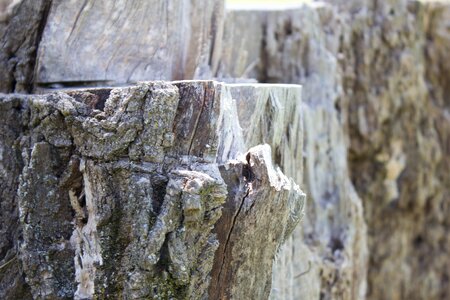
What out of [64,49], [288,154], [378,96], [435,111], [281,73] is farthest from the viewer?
[435,111]

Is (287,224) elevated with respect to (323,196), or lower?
lower

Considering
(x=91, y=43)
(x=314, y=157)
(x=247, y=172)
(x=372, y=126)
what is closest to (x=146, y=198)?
(x=247, y=172)

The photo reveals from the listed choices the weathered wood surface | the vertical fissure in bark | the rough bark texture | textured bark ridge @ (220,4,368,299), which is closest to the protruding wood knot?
textured bark ridge @ (220,4,368,299)

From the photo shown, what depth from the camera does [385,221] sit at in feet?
22.0

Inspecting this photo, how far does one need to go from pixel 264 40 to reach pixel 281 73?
0.38m

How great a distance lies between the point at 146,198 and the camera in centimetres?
262

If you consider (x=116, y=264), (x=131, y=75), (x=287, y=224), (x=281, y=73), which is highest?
(x=281, y=73)

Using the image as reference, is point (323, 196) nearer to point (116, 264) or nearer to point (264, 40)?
point (264, 40)

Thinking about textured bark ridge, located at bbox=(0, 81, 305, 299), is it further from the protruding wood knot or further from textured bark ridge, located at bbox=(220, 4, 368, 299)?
textured bark ridge, located at bbox=(220, 4, 368, 299)

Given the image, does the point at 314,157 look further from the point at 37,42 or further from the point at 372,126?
the point at 37,42

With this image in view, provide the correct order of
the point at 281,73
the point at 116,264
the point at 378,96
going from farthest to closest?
the point at 378,96, the point at 281,73, the point at 116,264

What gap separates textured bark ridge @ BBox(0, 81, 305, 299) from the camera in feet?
8.45

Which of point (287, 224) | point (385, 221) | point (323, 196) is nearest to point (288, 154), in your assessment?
point (287, 224)

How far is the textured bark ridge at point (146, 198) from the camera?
2.58 m
